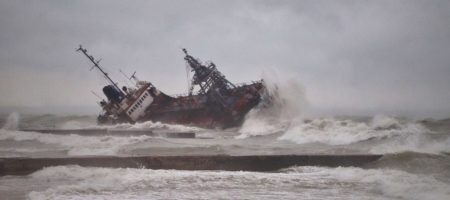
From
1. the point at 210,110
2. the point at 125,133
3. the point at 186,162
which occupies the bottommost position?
the point at 186,162

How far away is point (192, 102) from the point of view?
111 ft

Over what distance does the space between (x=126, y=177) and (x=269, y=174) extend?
10.1 ft

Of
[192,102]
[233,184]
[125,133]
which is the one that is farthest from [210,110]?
[233,184]

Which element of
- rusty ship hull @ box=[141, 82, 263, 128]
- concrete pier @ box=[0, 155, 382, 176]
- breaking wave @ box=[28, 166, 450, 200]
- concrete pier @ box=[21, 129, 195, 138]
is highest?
rusty ship hull @ box=[141, 82, 263, 128]

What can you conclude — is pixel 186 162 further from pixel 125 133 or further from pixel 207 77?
pixel 207 77

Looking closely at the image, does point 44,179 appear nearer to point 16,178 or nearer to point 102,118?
point 16,178

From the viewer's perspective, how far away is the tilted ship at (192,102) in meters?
32.0

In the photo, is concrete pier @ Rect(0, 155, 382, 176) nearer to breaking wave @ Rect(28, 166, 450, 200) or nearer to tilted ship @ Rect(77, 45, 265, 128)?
breaking wave @ Rect(28, 166, 450, 200)

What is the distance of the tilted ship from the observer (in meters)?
32.0

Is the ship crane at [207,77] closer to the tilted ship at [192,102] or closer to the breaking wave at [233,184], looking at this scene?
the tilted ship at [192,102]

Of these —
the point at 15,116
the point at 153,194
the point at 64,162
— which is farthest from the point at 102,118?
the point at 153,194

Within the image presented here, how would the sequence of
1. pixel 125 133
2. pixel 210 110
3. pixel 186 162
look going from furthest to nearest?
1. pixel 210 110
2. pixel 125 133
3. pixel 186 162

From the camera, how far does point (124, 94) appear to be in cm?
3847

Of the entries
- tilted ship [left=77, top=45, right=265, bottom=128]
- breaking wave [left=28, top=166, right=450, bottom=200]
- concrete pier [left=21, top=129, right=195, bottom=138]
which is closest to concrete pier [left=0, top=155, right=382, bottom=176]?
breaking wave [left=28, top=166, right=450, bottom=200]
